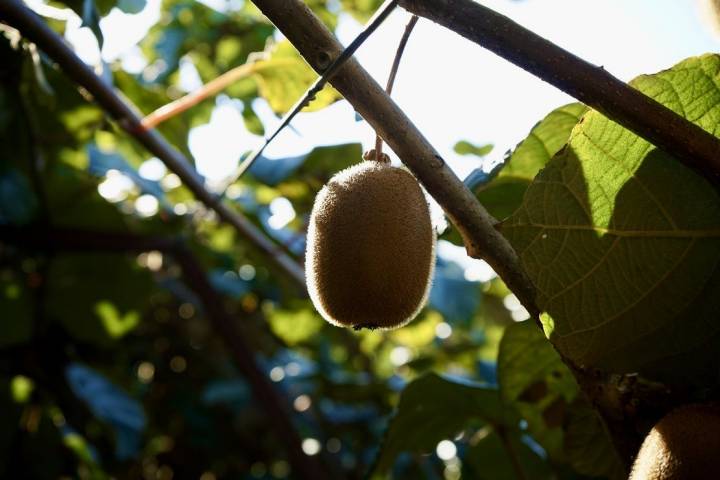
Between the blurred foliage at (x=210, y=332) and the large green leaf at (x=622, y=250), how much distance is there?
0.19 metres

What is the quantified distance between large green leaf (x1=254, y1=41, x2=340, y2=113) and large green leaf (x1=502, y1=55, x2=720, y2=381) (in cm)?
77

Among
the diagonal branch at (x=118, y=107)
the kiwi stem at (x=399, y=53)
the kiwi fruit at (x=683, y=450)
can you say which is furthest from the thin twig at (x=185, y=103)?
the kiwi fruit at (x=683, y=450)

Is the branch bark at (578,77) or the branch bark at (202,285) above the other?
the branch bark at (578,77)

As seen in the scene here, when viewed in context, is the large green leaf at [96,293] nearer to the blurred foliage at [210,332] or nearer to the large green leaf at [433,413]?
the blurred foliage at [210,332]

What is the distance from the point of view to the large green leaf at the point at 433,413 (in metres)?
1.09

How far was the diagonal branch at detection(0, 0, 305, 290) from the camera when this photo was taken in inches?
41.3

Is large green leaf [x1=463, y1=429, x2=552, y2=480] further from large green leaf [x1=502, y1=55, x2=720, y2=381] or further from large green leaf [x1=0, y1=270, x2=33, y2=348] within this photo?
large green leaf [x1=0, y1=270, x2=33, y2=348]

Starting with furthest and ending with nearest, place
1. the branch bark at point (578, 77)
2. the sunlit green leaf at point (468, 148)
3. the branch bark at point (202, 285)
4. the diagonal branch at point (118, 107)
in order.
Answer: the sunlit green leaf at point (468, 148), the branch bark at point (202, 285), the diagonal branch at point (118, 107), the branch bark at point (578, 77)

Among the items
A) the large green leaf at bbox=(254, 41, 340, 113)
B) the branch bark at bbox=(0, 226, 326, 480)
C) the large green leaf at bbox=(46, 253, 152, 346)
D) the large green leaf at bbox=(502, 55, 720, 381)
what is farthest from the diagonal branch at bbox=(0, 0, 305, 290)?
the large green leaf at bbox=(502, 55, 720, 381)

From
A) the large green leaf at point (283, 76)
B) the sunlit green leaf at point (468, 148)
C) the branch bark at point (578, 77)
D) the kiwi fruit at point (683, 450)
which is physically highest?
the branch bark at point (578, 77)

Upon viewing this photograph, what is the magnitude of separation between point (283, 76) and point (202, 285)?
2.45 feet

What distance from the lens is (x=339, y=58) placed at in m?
0.58

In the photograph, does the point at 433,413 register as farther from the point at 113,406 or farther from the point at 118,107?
the point at 113,406

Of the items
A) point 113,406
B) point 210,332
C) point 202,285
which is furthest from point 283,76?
point 210,332
